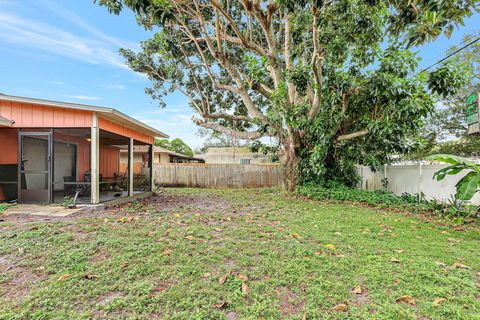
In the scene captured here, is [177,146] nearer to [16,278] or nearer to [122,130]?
[122,130]

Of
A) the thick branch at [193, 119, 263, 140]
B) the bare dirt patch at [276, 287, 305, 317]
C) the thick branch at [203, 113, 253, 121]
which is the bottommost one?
the bare dirt patch at [276, 287, 305, 317]

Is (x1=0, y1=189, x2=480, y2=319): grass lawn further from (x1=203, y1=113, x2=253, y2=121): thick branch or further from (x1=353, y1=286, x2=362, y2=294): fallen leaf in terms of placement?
(x1=203, y1=113, x2=253, y2=121): thick branch

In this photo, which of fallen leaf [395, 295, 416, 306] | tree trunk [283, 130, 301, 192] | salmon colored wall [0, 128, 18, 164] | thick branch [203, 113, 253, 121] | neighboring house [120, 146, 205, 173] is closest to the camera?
fallen leaf [395, 295, 416, 306]

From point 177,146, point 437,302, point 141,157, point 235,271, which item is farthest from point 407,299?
point 177,146

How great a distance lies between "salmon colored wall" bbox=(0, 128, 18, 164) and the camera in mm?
7109

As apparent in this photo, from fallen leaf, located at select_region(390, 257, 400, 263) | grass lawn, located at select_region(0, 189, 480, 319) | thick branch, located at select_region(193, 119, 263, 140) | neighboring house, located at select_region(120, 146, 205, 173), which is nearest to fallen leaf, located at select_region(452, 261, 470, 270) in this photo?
grass lawn, located at select_region(0, 189, 480, 319)

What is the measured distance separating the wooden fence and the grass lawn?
9092 millimetres

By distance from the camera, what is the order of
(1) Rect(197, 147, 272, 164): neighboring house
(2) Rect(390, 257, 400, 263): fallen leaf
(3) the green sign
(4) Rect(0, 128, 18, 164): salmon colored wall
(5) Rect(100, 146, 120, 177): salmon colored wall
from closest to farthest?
(2) Rect(390, 257, 400, 263): fallen leaf < (3) the green sign < (4) Rect(0, 128, 18, 164): salmon colored wall < (5) Rect(100, 146, 120, 177): salmon colored wall < (1) Rect(197, 147, 272, 164): neighboring house

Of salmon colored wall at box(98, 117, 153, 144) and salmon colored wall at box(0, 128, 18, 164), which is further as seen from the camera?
salmon colored wall at box(0, 128, 18, 164)

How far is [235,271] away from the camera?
2.76 m

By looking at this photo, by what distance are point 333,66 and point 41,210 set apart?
9.21 meters

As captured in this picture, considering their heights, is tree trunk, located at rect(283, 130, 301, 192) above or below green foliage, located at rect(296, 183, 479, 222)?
above

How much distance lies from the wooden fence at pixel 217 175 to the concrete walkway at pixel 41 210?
25.6 feet

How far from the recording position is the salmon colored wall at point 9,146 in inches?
280
